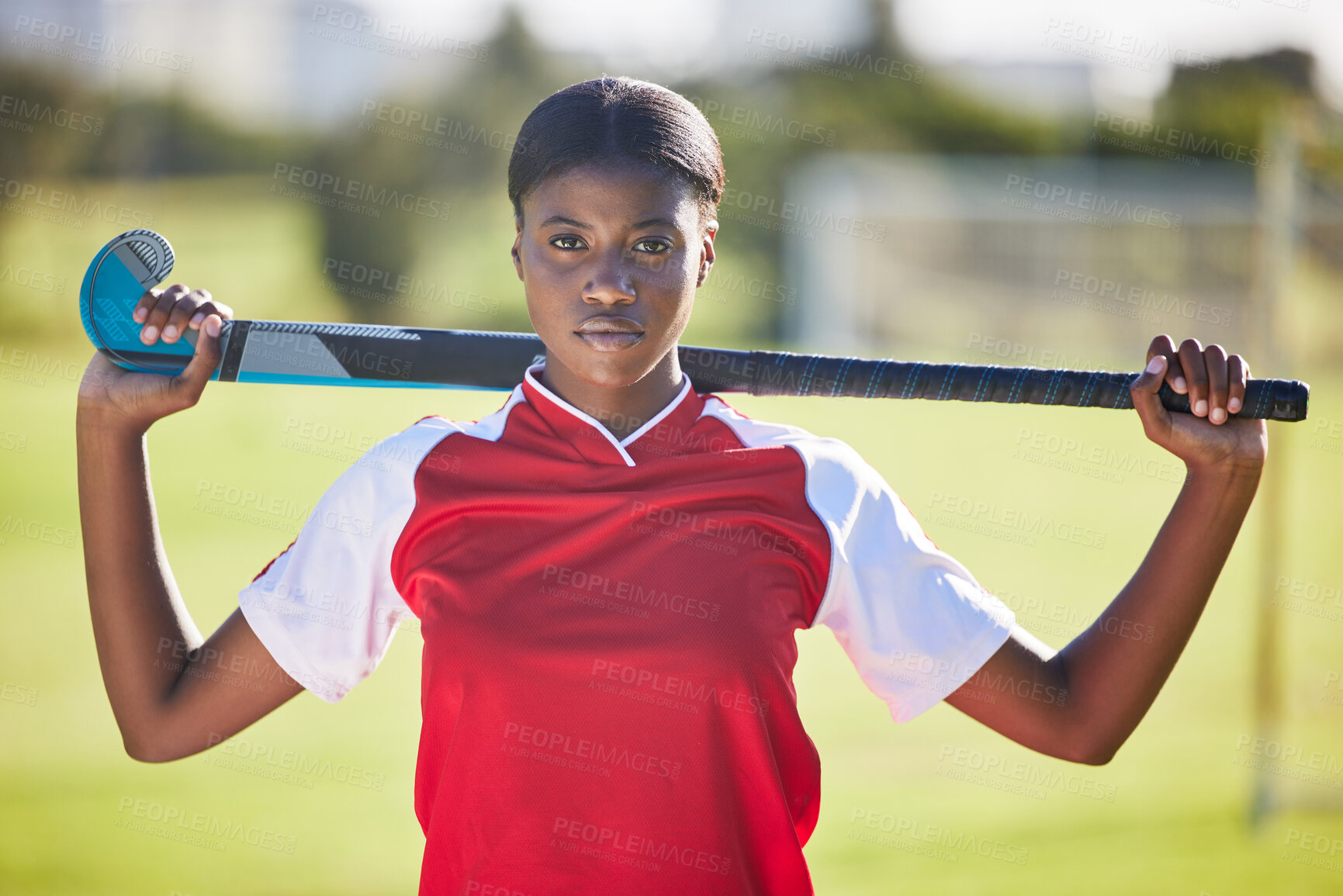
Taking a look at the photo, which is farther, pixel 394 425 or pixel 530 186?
pixel 394 425

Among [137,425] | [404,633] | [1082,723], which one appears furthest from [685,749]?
[404,633]

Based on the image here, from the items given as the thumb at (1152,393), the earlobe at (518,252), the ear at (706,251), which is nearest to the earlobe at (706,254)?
the ear at (706,251)

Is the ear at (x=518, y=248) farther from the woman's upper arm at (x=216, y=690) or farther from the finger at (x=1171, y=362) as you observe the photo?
the finger at (x=1171, y=362)

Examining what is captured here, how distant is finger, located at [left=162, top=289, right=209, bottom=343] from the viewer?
1.54 metres

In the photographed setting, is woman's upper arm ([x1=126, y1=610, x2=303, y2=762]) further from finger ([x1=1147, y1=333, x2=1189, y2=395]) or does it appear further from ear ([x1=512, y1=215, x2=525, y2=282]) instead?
finger ([x1=1147, y1=333, x2=1189, y2=395])

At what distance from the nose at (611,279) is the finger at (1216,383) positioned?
0.74m

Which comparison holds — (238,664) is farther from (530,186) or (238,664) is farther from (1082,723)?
(1082,723)

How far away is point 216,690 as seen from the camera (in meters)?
1.51

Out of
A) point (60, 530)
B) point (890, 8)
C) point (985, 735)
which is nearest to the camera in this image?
point (985, 735)

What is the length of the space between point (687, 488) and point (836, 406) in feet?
46.0

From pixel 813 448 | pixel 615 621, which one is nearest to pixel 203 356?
pixel 615 621

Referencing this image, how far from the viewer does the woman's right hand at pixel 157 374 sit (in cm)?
152

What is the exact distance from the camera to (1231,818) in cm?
451

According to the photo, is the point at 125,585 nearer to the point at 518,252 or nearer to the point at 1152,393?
the point at 518,252
